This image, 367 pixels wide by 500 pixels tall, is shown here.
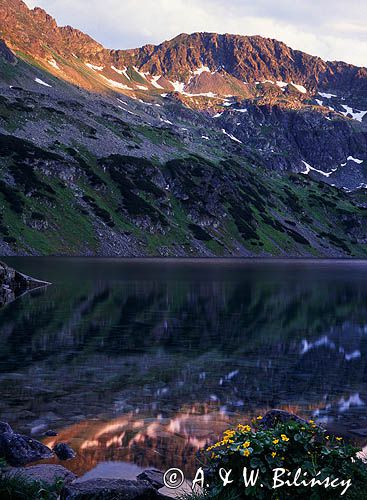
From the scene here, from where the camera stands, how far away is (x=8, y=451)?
53.7 ft

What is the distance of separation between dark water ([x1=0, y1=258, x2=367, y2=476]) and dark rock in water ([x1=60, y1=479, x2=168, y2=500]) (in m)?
3.47

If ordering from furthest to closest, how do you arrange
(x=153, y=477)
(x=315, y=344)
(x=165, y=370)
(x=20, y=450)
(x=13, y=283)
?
1. (x=13, y=283)
2. (x=315, y=344)
3. (x=165, y=370)
4. (x=20, y=450)
5. (x=153, y=477)

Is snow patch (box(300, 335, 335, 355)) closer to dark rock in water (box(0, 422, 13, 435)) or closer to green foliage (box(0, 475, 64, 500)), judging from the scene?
dark rock in water (box(0, 422, 13, 435))

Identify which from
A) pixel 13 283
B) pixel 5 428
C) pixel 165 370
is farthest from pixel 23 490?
pixel 13 283

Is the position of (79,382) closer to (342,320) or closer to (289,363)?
(289,363)

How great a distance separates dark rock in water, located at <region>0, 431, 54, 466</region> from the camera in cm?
1619

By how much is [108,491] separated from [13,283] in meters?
64.2

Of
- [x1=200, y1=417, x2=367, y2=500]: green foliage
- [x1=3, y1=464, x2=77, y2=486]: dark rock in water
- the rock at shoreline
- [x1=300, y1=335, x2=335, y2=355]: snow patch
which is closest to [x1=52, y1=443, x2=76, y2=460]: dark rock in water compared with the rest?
the rock at shoreline

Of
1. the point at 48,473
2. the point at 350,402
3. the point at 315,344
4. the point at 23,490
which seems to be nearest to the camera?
the point at 23,490

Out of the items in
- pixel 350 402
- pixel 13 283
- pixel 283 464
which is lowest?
pixel 13 283

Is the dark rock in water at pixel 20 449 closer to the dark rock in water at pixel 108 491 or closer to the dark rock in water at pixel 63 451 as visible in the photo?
the dark rock in water at pixel 63 451

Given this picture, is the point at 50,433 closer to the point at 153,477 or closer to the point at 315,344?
the point at 153,477

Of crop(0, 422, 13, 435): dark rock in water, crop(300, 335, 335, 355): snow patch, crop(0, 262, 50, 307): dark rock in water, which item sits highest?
crop(0, 422, 13, 435): dark rock in water

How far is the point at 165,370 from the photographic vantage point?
2916 cm
